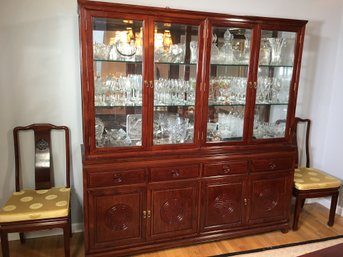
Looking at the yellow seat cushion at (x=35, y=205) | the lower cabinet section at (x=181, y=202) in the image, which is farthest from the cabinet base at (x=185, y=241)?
the yellow seat cushion at (x=35, y=205)

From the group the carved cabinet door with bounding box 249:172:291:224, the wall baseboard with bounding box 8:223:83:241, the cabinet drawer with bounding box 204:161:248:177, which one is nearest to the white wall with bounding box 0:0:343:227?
the wall baseboard with bounding box 8:223:83:241

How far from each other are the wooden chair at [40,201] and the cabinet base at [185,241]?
1.01 ft

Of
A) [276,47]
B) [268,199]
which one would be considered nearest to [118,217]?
[268,199]

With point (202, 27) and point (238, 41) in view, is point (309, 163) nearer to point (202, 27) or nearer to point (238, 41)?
point (238, 41)

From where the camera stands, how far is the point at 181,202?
7.72 ft

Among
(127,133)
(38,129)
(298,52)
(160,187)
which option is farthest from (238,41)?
(38,129)

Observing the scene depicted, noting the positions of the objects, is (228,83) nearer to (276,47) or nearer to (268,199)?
(276,47)

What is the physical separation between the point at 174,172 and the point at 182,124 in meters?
0.42

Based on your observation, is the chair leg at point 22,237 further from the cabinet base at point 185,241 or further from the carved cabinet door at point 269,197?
the carved cabinet door at point 269,197

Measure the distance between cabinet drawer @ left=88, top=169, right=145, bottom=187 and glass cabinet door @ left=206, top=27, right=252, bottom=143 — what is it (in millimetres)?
667

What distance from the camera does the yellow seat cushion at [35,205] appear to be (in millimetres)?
2008

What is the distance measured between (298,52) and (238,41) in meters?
0.55

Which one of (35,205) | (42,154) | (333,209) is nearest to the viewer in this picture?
(35,205)

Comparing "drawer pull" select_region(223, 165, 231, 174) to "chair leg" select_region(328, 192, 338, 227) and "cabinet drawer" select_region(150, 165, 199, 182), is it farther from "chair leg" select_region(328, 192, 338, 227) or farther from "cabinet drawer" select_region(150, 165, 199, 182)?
"chair leg" select_region(328, 192, 338, 227)
